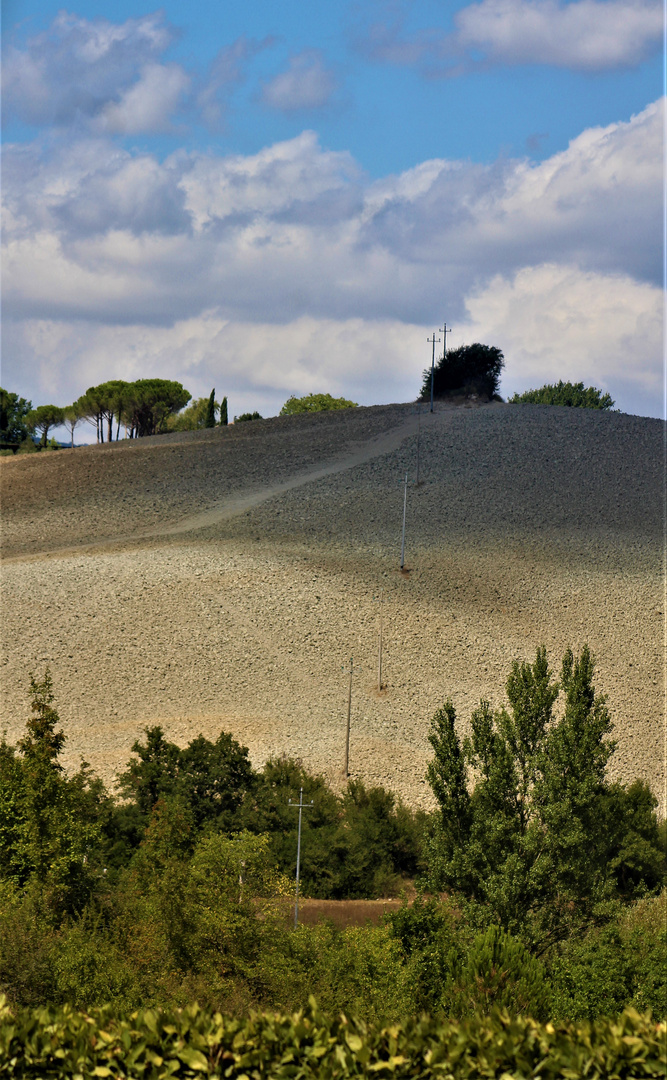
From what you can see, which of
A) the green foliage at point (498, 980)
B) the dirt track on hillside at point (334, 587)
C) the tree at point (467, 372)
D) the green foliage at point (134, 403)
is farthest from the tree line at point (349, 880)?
the green foliage at point (134, 403)

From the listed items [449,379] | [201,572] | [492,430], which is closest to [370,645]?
[201,572]

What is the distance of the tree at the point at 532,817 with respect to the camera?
25500mm

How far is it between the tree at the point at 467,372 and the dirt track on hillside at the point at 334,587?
14916 mm

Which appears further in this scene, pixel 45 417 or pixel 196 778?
pixel 45 417

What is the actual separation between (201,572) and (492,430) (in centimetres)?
3635

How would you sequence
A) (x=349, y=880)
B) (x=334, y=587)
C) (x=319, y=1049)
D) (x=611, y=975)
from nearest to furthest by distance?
(x=319, y=1049)
(x=611, y=975)
(x=349, y=880)
(x=334, y=587)

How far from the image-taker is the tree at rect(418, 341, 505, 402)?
3858 inches

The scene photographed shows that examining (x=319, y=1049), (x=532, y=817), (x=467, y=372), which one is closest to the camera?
(x=319, y=1049)

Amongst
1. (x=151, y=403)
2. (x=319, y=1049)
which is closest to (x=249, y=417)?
(x=151, y=403)

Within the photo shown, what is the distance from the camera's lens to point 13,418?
398 feet

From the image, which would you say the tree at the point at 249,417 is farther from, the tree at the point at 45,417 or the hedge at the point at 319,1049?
the hedge at the point at 319,1049

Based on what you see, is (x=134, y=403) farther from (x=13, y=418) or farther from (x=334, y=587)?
(x=334, y=587)

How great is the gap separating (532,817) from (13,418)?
105 metres

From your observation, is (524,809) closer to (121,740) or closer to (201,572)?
(121,740)
